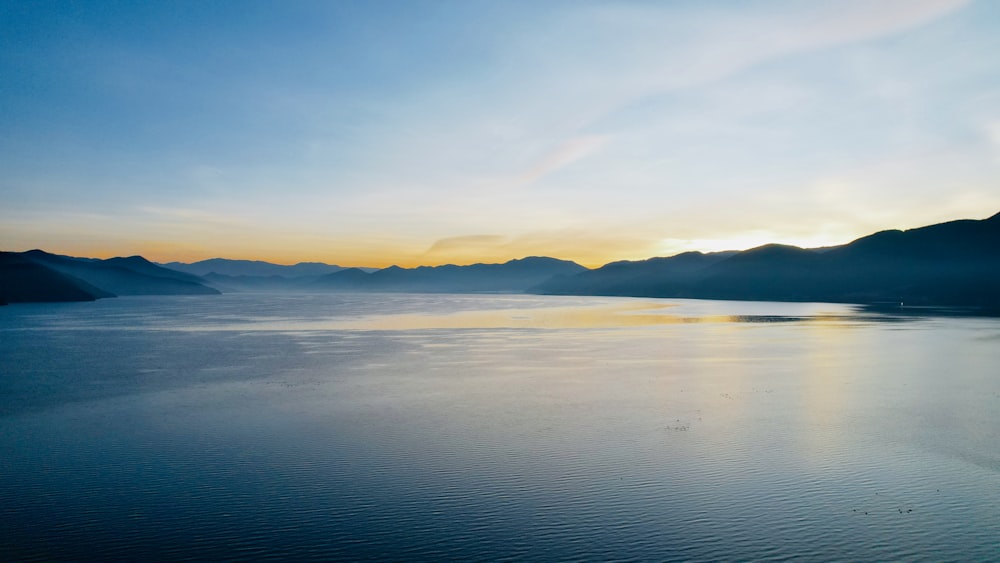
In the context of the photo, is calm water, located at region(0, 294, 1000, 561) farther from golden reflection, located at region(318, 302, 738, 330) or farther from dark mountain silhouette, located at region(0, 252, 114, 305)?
dark mountain silhouette, located at region(0, 252, 114, 305)

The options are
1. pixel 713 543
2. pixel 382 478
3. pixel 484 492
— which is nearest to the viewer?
pixel 713 543

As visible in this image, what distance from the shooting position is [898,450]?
19.9 metres

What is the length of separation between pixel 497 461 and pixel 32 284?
201960mm

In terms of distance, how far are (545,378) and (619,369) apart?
20.9 ft

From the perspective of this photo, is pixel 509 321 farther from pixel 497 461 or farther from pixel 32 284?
pixel 32 284

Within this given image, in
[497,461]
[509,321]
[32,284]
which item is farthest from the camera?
[32,284]

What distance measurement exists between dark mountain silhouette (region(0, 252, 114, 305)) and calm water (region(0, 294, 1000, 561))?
15946 cm

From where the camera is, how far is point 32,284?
17112cm

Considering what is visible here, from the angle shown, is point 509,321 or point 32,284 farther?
point 32,284

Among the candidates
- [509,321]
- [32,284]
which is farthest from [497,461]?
[32,284]

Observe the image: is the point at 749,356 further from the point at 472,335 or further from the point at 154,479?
the point at 154,479

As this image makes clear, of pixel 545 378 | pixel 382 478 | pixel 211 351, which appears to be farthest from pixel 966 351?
pixel 211 351

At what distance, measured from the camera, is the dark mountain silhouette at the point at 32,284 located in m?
164

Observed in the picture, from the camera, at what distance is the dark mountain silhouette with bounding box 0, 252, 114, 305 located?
164375mm
